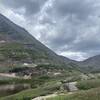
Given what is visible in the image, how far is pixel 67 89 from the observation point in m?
78.2

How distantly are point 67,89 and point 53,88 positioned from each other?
9205 millimetres

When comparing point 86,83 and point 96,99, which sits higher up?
point 86,83

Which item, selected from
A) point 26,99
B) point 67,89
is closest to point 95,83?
point 67,89

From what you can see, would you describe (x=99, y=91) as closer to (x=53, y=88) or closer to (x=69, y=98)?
(x=69, y=98)

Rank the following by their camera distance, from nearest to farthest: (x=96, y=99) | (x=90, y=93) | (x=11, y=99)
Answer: (x=96, y=99) → (x=90, y=93) → (x=11, y=99)

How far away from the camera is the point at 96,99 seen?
169ft

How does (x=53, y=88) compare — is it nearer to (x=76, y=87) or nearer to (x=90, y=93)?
(x=76, y=87)

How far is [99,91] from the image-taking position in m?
56.3

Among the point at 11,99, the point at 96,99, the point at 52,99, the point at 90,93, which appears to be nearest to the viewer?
the point at 96,99

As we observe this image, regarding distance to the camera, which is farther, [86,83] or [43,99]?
[86,83]

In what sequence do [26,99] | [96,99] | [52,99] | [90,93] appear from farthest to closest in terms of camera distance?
1. [26,99]
2. [52,99]
3. [90,93]
4. [96,99]

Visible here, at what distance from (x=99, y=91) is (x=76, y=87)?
22659mm

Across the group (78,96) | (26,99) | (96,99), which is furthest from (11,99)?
(96,99)

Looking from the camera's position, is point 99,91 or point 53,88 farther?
point 53,88
